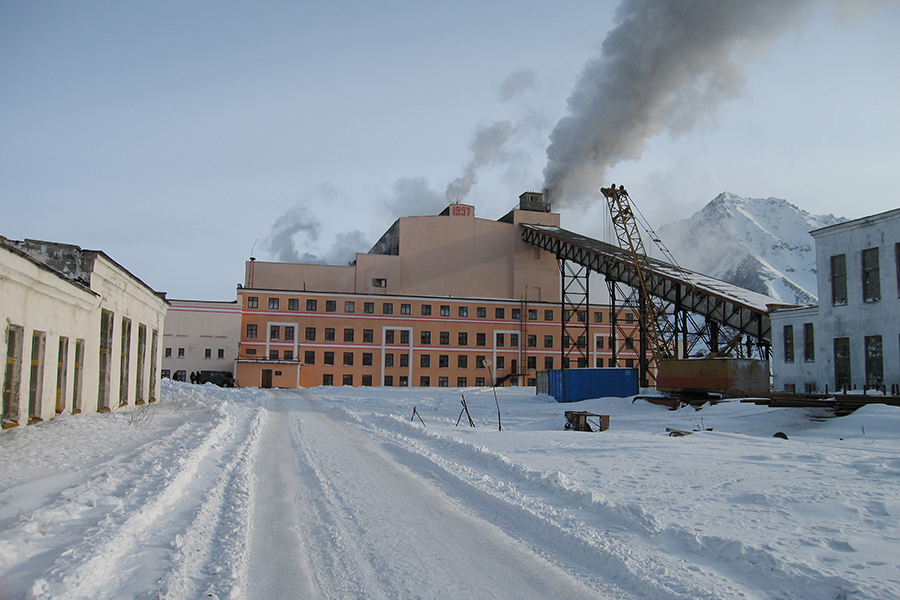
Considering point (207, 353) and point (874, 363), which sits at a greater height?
point (874, 363)

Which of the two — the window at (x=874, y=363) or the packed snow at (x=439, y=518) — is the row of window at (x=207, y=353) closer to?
the packed snow at (x=439, y=518)

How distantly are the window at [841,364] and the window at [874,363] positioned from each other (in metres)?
1.03

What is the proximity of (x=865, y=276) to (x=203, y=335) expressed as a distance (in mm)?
56114

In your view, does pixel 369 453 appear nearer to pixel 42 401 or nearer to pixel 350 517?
pixel 350 517

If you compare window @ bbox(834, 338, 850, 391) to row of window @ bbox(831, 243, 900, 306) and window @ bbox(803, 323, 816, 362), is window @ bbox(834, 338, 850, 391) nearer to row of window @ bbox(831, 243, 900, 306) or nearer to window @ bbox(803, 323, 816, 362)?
row of window @ bbox(831, 243, 900, 306)

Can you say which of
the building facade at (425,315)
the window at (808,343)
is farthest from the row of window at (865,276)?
the building facade at (425,315)

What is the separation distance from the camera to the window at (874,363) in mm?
23969

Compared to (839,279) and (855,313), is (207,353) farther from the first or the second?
(855,313)

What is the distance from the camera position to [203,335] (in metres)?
61.2

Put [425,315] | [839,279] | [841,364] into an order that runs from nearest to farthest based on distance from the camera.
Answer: [841,364]
[839,279]
[425,315]

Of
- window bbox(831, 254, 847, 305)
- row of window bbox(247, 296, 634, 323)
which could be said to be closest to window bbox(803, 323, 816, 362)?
window bbox(831, 254, 847, 305)

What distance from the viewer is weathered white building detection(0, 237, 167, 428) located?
41.5 ft

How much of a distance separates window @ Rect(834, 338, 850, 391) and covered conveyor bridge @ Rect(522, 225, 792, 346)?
24.9 ft

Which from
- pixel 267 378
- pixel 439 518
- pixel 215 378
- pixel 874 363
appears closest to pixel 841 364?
pixel 874 363
